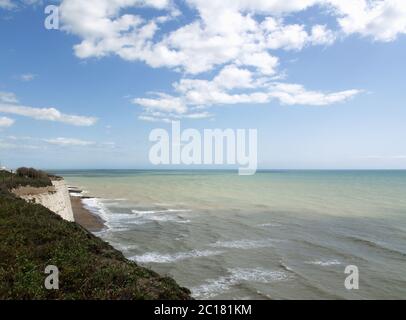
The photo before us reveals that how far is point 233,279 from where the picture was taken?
22.3 m

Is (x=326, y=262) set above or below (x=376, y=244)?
below

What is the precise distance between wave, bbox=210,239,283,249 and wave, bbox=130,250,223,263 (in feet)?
7.18

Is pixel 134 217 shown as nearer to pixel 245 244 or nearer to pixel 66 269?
pixel 245 244

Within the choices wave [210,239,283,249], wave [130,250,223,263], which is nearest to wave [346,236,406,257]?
wave [210,239,283,249]

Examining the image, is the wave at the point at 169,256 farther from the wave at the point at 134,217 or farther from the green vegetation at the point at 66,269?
the wave at the point at 134,217

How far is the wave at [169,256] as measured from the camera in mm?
26109

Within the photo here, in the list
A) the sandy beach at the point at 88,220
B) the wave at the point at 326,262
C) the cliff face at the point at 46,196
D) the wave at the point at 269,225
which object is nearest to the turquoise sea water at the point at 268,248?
the wave at the point at 326,262

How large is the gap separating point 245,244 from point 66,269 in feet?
73.0

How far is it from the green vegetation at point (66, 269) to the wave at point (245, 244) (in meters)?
17.2

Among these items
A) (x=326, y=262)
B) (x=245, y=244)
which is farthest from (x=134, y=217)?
A: (x=326, y=262)

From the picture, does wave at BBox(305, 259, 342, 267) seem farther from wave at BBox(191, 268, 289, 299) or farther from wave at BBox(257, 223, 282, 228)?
wave at BBox(257, 223, 282, 228)

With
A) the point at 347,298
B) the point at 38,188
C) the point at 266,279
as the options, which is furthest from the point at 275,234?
the point at 38,188
